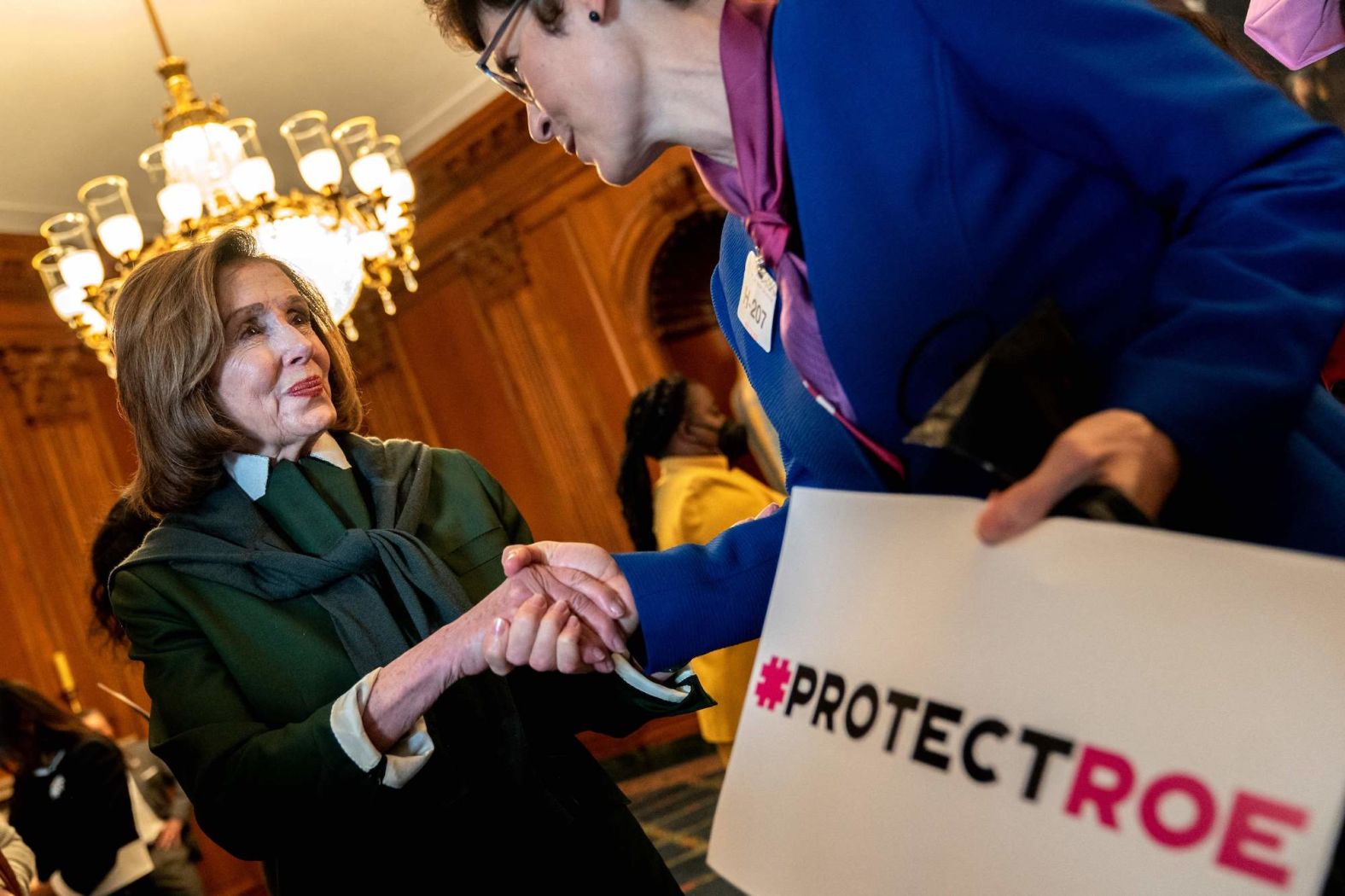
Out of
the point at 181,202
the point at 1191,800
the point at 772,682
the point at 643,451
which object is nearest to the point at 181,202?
the point at 181,202

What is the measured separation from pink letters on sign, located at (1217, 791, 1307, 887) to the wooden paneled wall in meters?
5.92

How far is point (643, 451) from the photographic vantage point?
4.30m

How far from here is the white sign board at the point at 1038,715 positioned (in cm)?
57

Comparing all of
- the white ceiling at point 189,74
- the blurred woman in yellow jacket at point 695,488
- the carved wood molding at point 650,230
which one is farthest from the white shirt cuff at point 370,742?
the carved wood molding at point 650,230

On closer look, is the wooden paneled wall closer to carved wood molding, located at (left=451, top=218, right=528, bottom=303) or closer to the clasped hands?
carved wood molding, located at (left=451, top=218, right=528, bottom=303)

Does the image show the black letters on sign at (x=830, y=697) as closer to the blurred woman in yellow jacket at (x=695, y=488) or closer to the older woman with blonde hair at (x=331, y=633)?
the older woman with blonde hair at (x=331, y=633)

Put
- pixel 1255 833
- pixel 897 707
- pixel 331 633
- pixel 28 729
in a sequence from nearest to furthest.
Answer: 1. pixel 1255 833
2. pixel 897 707
3. pixel 331 633
4. pixel 28 729

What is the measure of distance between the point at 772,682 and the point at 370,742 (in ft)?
2.20

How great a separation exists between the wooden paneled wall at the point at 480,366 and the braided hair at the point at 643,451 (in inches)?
89.9

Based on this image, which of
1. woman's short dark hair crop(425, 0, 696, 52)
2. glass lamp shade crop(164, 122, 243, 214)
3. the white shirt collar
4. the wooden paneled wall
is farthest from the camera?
the wooden paneled wall

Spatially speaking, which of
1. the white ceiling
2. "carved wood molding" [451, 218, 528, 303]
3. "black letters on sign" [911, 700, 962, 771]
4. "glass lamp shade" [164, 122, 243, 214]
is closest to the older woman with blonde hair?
"black letters on sign" [911, 700, 962, 771]

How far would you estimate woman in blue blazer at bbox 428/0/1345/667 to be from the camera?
27.9 inches

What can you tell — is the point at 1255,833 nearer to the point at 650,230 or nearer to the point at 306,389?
the point at 306,389

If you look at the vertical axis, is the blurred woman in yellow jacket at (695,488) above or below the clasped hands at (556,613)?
below
